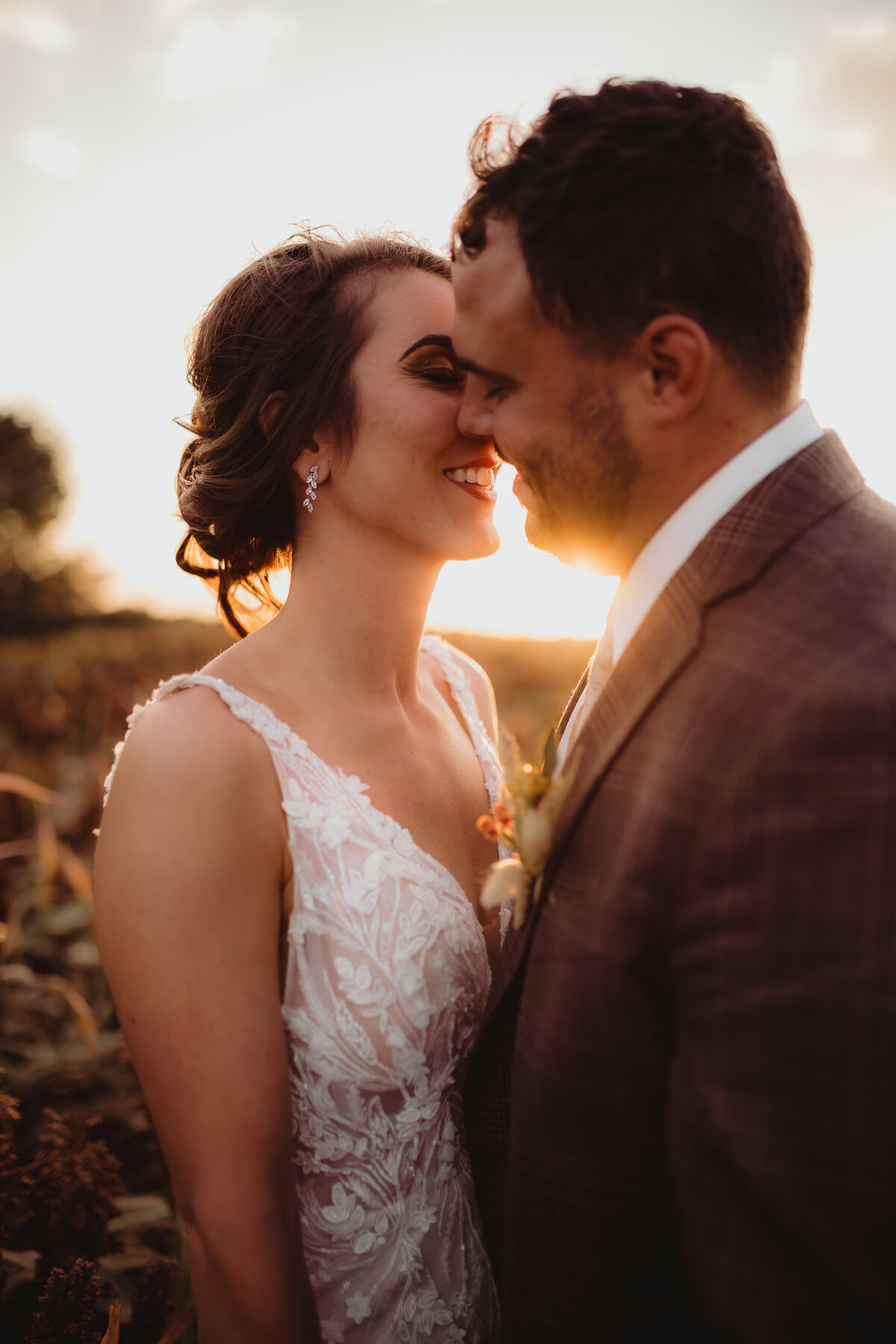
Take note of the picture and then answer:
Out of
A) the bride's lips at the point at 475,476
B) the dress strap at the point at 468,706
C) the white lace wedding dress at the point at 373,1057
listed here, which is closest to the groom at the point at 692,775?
the white lace wedding dress at the point at 373,1057

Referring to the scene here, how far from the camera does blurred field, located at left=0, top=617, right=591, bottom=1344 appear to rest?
2.29 meters

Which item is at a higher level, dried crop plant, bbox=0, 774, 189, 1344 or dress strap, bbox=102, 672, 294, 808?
dress strap, bbox=102, 672, 294, 808

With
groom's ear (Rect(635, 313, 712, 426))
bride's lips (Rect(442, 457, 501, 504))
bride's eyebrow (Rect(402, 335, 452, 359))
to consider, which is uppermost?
bride's eyebrow (Rect(402, 335, 452, 359))

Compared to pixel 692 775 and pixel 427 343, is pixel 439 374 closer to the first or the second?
pixel 427 343

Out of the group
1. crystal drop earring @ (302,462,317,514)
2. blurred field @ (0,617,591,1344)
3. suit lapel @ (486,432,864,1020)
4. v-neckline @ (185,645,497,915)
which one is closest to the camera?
suit lapel @ (486,432,864,1020)

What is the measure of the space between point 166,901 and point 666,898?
1090mm

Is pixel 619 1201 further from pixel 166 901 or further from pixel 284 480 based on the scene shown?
pixel 284 480

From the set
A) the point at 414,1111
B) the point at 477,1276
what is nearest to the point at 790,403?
the point at 414,1111

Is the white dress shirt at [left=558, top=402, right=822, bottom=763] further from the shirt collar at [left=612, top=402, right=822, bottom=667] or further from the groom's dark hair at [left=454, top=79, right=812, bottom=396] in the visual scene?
the groom's dark hair at [left=454, top=79, right=812, bottom=396]

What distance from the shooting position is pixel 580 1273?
155 cm

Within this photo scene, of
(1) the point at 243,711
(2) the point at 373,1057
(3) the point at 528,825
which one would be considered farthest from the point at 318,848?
(3) the point at 528,825

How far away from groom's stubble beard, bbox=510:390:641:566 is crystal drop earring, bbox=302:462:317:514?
0.93 meters

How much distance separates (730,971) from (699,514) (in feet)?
2.78

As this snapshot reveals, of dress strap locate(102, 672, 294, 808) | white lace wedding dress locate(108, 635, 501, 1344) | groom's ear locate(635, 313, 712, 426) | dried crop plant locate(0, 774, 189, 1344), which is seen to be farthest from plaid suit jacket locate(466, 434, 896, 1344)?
dried crop plant locate(0, 774, 189, 1344)
